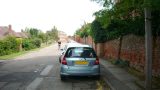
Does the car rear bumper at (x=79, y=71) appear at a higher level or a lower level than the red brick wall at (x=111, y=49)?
lower

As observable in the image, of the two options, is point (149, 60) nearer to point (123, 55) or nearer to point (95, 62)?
point (95, 62)

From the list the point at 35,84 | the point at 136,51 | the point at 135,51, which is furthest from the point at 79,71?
the point at 135,51

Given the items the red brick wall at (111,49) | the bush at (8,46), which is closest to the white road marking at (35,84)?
the red brick wall at (111,49)

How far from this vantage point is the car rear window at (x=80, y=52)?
13992mm

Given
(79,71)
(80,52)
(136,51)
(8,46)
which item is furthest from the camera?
(8,46)

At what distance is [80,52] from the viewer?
14.1 meters

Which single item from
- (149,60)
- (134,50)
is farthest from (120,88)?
(134,50)

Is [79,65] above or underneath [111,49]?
underneath

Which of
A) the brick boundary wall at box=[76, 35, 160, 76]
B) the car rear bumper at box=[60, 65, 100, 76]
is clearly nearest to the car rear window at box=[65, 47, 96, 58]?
the car rear bumper at box=[60, 65, 100, 76]

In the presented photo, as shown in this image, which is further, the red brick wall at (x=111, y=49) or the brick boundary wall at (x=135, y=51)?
the red brick wall at (x=111, y=49)

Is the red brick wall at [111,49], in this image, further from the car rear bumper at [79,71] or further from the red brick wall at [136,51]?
the car rear bumper at [79,71]

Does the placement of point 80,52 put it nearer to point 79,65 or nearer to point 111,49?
point 79,65

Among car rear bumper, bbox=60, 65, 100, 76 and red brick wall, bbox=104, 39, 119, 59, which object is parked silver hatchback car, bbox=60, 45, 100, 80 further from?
red brick wall, bbox=104, 39, 119, 59

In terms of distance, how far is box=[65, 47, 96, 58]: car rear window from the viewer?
45.9 feet
